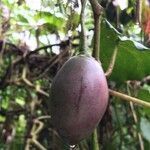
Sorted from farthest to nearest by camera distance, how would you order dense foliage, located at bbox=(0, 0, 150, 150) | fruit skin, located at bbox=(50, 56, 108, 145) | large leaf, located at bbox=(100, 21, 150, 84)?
dense foliage, located at bbox=(0, 0, 150, 150), large leaf, located at bbox=(100, 21, 150, 84), fruit skin, located at bbox=(50, 56, 108, 145)

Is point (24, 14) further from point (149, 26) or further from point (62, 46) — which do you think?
point (149, 26)

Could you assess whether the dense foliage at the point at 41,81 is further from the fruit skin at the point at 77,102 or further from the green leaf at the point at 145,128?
the fruit skin at the point at 77,102

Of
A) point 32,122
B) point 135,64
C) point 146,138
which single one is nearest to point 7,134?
point 32,122

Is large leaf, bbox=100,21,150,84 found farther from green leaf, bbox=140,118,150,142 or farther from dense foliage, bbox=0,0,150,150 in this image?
green leaf, bbox=140,118,150,142

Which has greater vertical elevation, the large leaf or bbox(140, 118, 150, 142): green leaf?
the large leaf

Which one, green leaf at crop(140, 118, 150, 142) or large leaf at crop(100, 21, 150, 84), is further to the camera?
green leaf at crop(140, 118, 150, 142)

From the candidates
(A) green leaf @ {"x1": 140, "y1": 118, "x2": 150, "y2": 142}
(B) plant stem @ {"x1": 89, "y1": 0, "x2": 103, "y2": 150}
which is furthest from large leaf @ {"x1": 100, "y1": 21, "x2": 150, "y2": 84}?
(A) green leaf @ {"x1": 140, "y1": 118, "x2": 150, "y2": 142}
